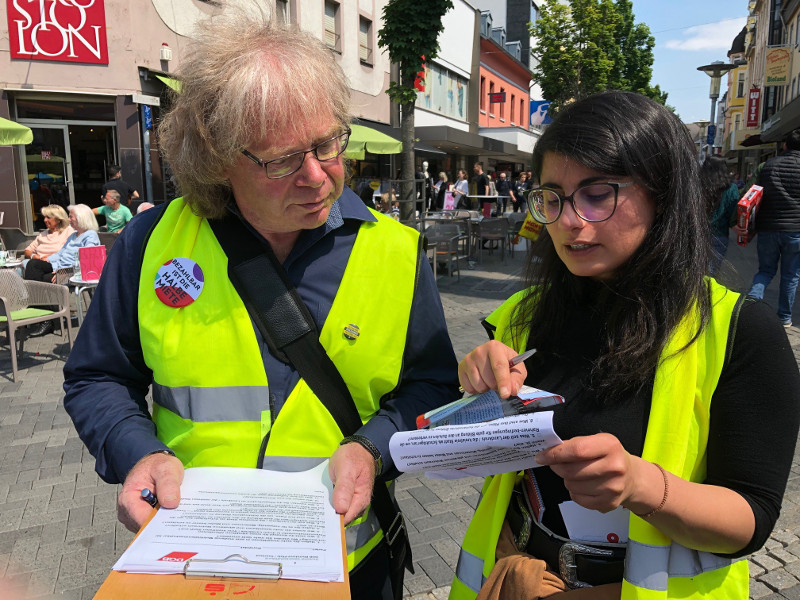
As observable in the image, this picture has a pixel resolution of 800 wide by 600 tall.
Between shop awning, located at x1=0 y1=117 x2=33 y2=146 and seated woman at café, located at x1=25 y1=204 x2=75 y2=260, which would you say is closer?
seated woman at café, located at x1=25 y1=204 x2=75 y2=260

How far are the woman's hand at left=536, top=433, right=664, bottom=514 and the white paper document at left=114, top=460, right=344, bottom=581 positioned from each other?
1.40ft

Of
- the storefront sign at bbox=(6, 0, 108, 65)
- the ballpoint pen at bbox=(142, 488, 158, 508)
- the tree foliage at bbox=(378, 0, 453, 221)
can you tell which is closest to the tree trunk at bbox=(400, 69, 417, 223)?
the tree foliage at bbox=(378, 0, 453, 221)

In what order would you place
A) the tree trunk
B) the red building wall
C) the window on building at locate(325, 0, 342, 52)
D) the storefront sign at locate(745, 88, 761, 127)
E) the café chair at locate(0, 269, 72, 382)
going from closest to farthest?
the café chair at locate(0, 269, 72, 382)
the tree trunk
the window on building at locate(325, 0, 342, 52)
the red building wall
the storefront sign at locate(745, 88, 761, 127)

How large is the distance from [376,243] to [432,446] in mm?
693

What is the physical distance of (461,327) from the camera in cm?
734

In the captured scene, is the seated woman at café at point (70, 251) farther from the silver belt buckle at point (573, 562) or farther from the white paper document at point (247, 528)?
the silver belt buckle at point (573, 562)

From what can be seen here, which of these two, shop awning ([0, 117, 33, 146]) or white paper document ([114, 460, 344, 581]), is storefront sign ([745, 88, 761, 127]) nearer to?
shop awning ([0, 117, 33, 146])

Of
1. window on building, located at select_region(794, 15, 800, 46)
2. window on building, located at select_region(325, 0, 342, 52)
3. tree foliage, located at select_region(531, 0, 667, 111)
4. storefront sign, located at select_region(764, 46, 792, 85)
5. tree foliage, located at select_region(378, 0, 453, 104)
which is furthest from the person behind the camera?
window on building, located at select_region(794, 15, 800, 46)

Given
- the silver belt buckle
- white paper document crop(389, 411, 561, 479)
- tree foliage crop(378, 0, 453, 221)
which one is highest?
tree foliage crop(378, 0, 453, 221)

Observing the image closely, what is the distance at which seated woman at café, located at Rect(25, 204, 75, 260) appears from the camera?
7895mm

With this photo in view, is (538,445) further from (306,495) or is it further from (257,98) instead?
(257,98)

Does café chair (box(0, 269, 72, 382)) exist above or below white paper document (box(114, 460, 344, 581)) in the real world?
below

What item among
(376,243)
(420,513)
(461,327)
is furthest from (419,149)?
(376,243)

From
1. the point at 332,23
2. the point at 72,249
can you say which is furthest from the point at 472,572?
the point at 332,23
